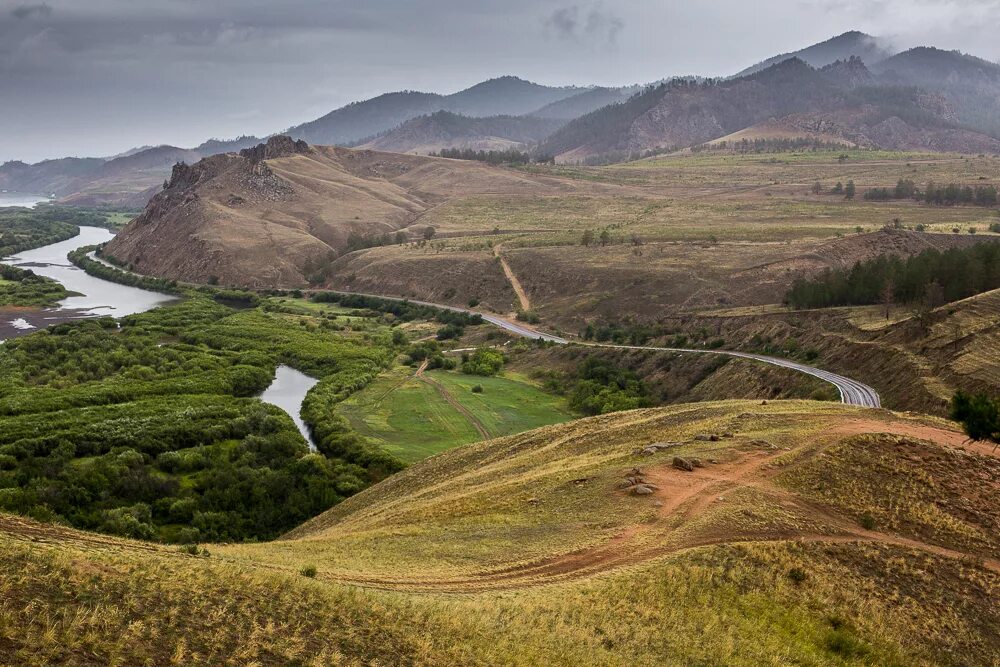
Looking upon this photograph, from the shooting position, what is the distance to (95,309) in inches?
5167

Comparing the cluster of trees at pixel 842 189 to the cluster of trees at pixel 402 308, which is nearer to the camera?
the cluster of trees at pixel 402 308

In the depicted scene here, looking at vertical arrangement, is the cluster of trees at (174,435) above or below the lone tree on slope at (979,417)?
below

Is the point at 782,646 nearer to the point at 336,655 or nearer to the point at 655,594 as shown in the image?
the point at 655,594

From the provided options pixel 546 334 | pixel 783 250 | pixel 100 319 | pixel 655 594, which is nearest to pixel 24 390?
pixel 100 319

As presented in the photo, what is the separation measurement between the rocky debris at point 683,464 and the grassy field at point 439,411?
31.2 metres

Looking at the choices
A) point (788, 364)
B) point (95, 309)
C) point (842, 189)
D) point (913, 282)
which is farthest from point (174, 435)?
point (842, 189)

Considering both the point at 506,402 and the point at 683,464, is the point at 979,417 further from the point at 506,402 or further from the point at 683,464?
the point at 506,402

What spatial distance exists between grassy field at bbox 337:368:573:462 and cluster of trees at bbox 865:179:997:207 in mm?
128476

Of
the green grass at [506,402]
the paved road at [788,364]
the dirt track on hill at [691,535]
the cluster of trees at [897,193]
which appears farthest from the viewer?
the cluster of trees at [897,193]

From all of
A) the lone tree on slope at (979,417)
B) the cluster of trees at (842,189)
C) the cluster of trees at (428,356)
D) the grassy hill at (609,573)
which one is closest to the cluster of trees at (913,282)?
the lone tree on slope at (979,417)

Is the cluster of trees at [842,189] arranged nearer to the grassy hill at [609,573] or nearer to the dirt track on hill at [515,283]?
the dirt track on hill at [515,283]

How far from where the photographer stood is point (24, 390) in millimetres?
74000

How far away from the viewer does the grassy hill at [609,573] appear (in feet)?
61.3

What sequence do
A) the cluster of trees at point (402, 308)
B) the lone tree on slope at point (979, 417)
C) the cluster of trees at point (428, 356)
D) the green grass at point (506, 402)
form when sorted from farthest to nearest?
the cluster of trees at point (402, 308) < the cluster of trees at point (428, 356) < the green grass at point (506, 402) < the lone tree on slope at point (979, 417)
